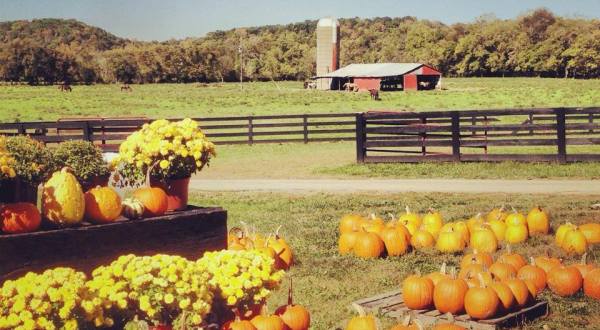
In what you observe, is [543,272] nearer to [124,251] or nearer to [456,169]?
[124,251]

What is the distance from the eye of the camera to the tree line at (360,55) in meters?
104

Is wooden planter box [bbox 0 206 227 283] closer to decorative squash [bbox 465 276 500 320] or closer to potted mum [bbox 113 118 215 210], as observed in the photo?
A: potted mum [bbox 113 118 215 210]

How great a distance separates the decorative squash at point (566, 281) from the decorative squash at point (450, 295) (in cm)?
122

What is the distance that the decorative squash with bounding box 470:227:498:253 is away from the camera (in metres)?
8.55

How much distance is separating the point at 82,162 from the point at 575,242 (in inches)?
212

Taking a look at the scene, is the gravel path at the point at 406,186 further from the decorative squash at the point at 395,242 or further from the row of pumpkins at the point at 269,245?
the row of pumpkins at the point at 269,245

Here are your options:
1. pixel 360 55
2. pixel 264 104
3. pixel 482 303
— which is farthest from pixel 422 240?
pixel 360 55

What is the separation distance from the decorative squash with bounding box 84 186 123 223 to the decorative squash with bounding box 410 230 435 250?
14.1ft

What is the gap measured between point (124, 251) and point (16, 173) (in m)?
0.95

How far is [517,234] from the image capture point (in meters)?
9.04

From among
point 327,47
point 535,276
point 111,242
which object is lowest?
point 535,276

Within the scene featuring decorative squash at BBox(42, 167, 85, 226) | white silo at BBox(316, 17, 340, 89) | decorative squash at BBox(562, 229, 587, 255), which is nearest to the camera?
decorative squash at BBox(42, 167, 85, 226)

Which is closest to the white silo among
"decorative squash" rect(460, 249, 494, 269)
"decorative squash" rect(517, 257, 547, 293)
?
"decorative squash" rect(460, 249, 494, 269)

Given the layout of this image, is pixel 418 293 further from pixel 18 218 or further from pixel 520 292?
pixel 18 218
